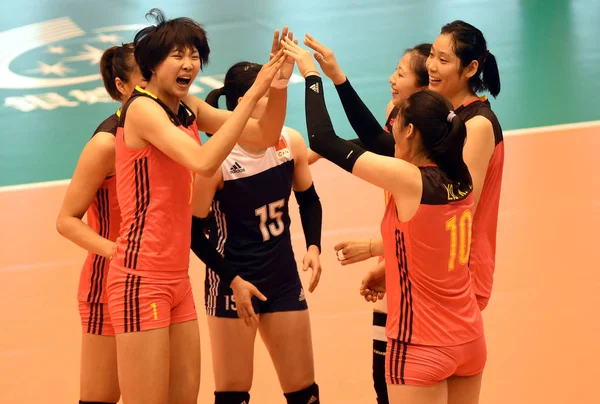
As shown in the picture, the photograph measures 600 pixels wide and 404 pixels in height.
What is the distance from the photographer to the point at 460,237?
11.7ft

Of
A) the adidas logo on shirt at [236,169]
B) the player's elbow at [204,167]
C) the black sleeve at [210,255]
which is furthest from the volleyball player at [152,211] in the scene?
the adidas logo on shirt at [236,169]

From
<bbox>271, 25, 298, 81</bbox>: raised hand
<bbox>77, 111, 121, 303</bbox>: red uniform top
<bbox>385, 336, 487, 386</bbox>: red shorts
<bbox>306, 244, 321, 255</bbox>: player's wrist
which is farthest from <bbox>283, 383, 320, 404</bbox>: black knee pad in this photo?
<bbox>271, 25, 298, 81</bbox>: raised hand

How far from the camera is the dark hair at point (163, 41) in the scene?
3762mm

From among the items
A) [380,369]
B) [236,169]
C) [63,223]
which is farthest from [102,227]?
[380,369]

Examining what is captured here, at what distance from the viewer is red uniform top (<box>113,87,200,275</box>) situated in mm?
3740

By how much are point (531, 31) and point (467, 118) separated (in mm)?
8590

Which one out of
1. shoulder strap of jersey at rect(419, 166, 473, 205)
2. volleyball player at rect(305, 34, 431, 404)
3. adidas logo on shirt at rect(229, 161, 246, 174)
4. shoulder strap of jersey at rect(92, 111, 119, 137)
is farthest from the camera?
adidas logo on shirt at rect(229, 161, 246, 174)

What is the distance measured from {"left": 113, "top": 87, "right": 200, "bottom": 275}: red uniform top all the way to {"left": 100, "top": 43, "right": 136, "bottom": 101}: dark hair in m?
0.46

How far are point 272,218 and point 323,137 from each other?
80 centimetres

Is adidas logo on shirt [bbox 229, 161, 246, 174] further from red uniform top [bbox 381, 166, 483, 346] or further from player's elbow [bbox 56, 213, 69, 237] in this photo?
red uniform top [bbox 381, 166, 483, 346]

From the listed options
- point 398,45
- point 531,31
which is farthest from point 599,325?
point 531,31

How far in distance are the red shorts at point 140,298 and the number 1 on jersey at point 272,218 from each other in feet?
2.12

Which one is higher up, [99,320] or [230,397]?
[99,320]

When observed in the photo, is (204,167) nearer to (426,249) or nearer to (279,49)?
(279,49)
